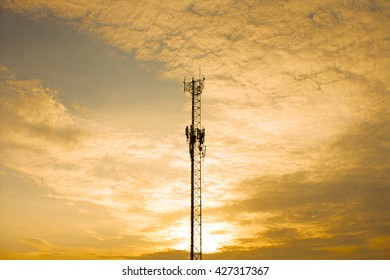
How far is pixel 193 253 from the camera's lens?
109 feet

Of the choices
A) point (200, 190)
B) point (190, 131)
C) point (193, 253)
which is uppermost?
point (190, 131)

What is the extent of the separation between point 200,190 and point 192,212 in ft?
8.04
